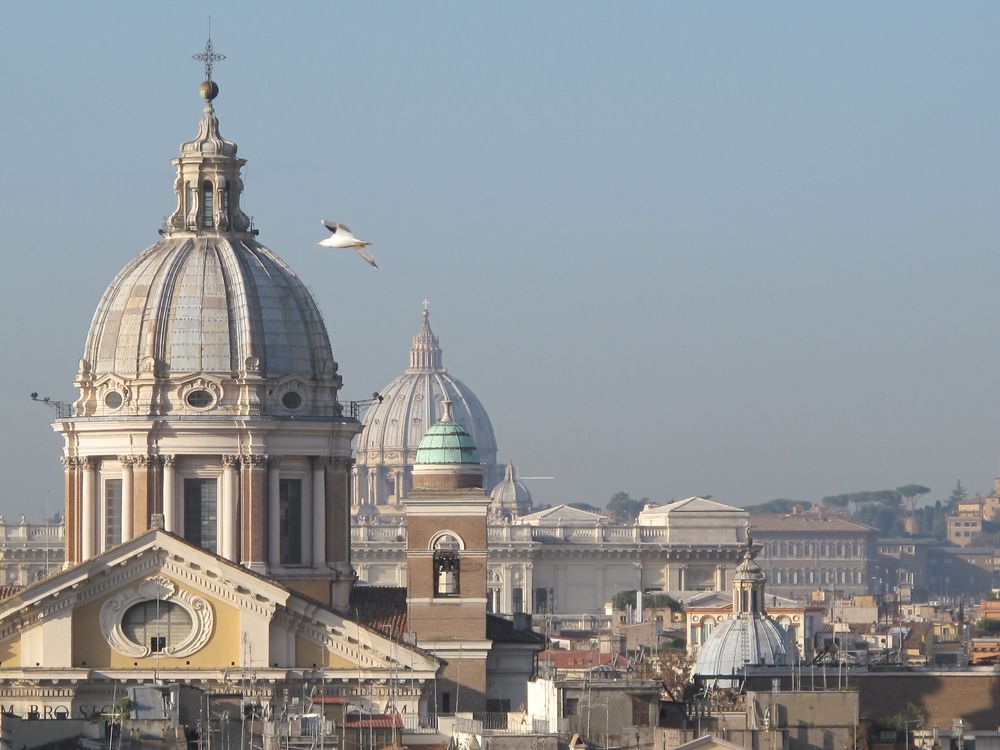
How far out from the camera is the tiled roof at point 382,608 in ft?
281

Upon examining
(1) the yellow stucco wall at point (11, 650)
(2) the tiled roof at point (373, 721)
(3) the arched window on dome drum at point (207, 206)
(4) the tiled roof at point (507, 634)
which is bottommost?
(2) the tiled roof at point (373, 721)

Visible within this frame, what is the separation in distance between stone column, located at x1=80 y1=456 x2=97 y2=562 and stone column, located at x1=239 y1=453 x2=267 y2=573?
3144 mm

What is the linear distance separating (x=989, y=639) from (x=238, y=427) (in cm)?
6179

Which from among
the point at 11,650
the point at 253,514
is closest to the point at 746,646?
the point at 253,514

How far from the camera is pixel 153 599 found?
265 feet

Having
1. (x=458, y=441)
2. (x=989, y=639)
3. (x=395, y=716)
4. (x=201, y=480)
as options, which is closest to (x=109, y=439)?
(x=201, y=480)

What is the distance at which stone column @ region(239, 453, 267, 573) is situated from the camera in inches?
3445

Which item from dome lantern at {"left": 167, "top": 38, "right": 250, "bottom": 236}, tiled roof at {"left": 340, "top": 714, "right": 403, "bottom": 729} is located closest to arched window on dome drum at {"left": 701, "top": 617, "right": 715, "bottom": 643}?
dome lantern at {"left": 167, "top": 38, "right": 250, "bottom": 236}

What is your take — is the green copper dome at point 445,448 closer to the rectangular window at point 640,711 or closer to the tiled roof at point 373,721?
the tiled roof at point 373,721

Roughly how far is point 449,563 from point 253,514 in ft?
15.7

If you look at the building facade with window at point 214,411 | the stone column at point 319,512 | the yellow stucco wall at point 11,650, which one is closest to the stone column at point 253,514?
the building facade with window at point 214,411

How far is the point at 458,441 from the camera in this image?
8562 cm

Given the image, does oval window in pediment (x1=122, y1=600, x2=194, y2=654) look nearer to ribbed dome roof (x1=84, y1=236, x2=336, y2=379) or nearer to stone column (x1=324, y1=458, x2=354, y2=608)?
stone column (x1=324, y1=458, x2=354, y2=608)

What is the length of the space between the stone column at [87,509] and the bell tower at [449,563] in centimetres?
711
